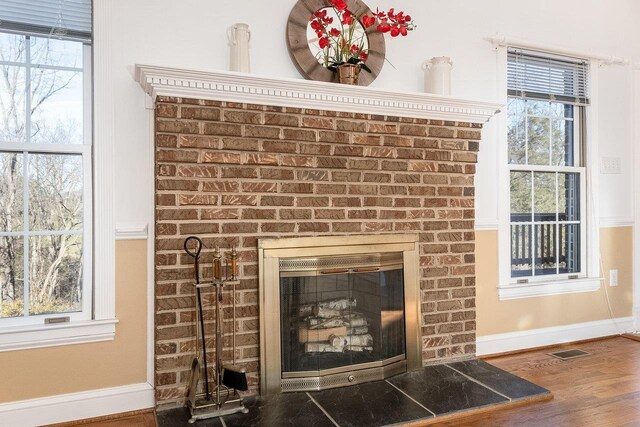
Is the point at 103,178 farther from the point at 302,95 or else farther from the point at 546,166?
the point at 546,166

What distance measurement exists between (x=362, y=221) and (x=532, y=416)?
4.25ft

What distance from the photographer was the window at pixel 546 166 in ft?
10.8

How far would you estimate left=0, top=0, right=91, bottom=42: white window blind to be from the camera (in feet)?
7.16

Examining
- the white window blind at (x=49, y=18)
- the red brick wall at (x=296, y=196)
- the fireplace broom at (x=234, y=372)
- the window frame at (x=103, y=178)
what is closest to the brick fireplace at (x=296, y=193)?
the red brick wall at (x=296, y=196)

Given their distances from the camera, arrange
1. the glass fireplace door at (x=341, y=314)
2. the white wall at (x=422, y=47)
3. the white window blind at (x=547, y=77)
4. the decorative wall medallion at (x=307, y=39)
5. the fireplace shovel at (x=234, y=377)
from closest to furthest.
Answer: the fireplace shovel at (x=234, y=377) < the white wall at (x=422, y=47) < the glass fireplace door at (x=341, y=314) < the decorative wall medallion at (x=307, y=39) < the white window blind at (x=547, y=77)

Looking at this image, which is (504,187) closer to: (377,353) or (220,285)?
(377,353)

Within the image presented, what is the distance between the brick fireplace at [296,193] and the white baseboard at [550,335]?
12.6 inches

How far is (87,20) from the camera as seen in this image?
7.54ft

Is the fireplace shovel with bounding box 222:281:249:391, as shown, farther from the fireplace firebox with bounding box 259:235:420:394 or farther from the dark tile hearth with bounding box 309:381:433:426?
the dark tile hearth with bounding box 309:381:433:426

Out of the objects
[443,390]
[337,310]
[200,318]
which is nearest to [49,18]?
[200,318]

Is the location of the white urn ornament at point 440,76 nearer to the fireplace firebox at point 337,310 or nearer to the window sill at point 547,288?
the fireplace firebox at point 337,310

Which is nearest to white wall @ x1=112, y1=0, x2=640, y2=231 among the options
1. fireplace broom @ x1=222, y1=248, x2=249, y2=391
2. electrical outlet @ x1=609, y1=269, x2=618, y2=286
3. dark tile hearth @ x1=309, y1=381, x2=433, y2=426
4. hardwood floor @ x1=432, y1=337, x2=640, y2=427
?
electrical outlet @ x1=609, y1=269, x2=618, y2=286

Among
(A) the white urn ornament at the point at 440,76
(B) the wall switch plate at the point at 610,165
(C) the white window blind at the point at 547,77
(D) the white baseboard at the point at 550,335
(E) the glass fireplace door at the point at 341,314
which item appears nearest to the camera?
(E) the glass fireplace door at the point at 341,314

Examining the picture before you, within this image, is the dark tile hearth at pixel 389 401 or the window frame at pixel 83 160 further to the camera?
the window frame at pixel 83 160
